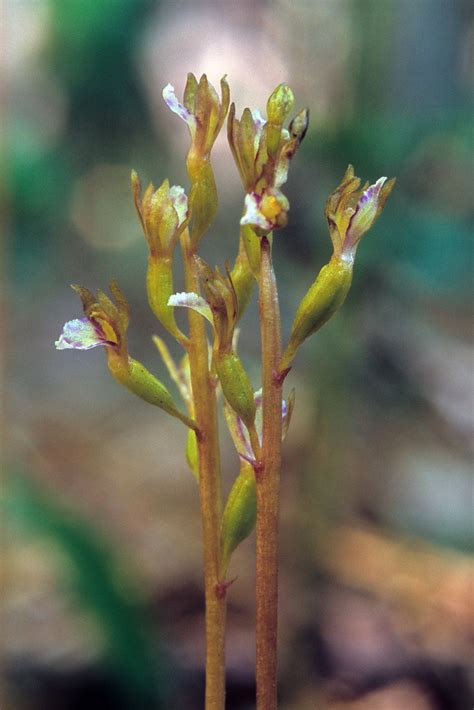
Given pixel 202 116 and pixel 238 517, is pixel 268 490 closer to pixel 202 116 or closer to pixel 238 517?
pixel 238 517

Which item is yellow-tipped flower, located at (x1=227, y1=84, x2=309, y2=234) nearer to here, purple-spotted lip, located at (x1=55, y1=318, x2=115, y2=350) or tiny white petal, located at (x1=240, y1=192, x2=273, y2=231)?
tiny white petal, located at (x1=240, y1=192, x2=273, y2=231)

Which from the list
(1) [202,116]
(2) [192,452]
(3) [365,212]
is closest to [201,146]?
(1) [202,116]

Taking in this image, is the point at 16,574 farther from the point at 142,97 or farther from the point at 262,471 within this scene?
the point at 262,471

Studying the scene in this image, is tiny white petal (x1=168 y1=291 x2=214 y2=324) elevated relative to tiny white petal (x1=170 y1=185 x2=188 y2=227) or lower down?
lower down

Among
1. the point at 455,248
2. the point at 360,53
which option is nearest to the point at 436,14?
the point at 360,53

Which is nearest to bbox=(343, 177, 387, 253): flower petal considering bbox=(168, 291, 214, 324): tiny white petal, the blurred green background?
bbox=(168, 291, 214, 324): tiny white petal
